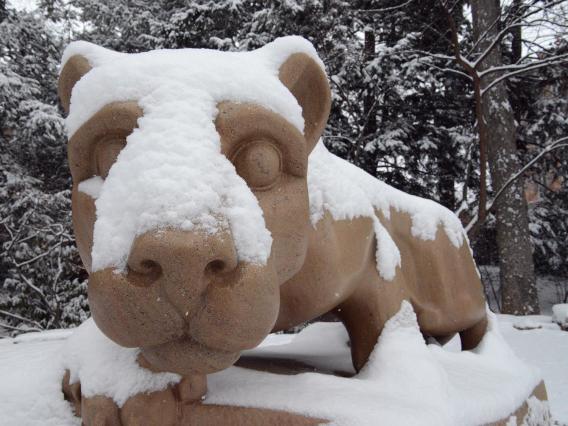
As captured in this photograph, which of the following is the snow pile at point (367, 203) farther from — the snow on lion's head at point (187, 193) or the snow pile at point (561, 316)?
the snow pile at point (561, 316)

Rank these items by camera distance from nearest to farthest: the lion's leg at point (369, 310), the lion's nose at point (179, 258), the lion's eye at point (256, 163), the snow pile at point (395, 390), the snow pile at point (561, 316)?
1. the lion's nose at point (179, 258)
2. the lion's eye at point (256, 163)
3. the snow pile at point (395, 390)
4. the lion's leg at point (369, 310)
5. the snow pile at point (561, 316)

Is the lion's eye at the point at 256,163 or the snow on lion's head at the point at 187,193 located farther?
the lion's eye at the point at 256,163

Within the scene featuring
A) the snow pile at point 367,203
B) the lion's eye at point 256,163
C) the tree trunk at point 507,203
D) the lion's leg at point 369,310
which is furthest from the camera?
the tree trunk at point 507,203

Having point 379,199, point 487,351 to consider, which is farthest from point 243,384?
point 487,351

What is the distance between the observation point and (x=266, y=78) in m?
1.04

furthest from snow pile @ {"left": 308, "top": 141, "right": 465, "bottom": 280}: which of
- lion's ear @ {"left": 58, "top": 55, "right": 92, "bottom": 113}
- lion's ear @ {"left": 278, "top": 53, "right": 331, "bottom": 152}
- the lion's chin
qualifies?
lion's ear @ {"left": 58, "top": 55, "right": 92, "bottom": 113}

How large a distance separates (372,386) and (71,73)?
Result: 963mm

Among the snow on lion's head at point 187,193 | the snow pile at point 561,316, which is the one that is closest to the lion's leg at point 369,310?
the snow on lion's head at point 187,193

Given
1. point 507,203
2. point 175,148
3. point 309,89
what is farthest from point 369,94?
point 175,148

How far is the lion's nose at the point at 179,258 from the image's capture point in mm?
770

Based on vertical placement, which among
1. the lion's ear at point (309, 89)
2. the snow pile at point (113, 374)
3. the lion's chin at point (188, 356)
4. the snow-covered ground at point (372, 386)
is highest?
the lion's ear at point (309, 89)

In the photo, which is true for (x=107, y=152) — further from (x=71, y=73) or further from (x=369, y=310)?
(x=369, y=310)

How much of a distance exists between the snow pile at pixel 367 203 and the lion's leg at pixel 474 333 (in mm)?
355

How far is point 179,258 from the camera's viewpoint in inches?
30.3
